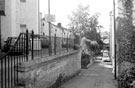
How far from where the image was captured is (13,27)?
1173 cm

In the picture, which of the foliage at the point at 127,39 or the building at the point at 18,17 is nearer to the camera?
the foliage at the point at 127,39

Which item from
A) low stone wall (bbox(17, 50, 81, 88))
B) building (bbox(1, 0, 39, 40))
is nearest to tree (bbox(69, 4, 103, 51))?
building (bbox(1, 0, 39, 40))

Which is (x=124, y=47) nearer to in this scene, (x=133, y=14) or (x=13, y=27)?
(x=133, y=14)

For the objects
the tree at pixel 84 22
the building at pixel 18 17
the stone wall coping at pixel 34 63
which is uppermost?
the tree at pixel 84 22

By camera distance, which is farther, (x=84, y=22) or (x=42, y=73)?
(x=84, y=22)

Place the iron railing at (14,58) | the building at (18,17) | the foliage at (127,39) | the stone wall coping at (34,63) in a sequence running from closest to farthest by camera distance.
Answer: the iron railing at (14,58) < the stone wall coping at (34,63) < the foliage at (127,39) < the building at (18,17)

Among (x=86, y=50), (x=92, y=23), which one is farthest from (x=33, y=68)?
(x=92, y=23)

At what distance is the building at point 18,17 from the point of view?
11.4 meters

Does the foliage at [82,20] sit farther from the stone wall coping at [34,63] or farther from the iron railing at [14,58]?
the stone wall coping at [34,63]

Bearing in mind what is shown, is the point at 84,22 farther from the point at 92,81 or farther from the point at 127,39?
the point at 127,39

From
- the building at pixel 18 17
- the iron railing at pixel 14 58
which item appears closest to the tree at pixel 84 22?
the building at pixel 18 17

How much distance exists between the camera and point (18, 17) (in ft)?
40.1

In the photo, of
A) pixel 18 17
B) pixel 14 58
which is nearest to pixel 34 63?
pixel 14 58

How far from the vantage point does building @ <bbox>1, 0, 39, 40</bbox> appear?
11367 mm
